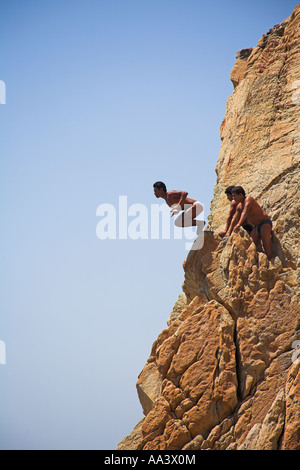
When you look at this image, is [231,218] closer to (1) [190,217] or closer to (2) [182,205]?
(1) [190,217]

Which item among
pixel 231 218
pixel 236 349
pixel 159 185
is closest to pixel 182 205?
pixel 159 185

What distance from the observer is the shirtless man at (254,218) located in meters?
13.0

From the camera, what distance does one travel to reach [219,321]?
41.1 ft

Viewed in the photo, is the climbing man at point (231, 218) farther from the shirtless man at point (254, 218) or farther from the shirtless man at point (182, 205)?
the shirtless man at point (182, 205)

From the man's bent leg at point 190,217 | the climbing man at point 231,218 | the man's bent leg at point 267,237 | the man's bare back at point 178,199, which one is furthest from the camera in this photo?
the man's bare back at point 178,199

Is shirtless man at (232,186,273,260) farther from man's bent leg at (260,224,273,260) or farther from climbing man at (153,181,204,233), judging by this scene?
climbing man at (153,181,204,233)

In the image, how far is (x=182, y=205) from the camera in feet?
46.8

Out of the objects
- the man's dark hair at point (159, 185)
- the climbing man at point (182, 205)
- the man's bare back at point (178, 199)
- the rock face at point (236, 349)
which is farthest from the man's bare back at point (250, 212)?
the man's dark hair at point (159, 185)

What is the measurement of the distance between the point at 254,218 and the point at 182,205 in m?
1.91

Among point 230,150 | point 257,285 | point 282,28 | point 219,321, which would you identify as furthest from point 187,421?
point 282,28

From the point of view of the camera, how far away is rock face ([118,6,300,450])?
11.5 m

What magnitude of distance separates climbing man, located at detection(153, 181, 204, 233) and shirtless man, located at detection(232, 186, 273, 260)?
1154mm

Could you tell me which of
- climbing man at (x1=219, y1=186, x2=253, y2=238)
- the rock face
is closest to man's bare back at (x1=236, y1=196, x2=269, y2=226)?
climbing man at (x1=219, y1=186, x2=253, y2=238)

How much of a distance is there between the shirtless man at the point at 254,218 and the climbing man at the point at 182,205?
1154 millimetres
